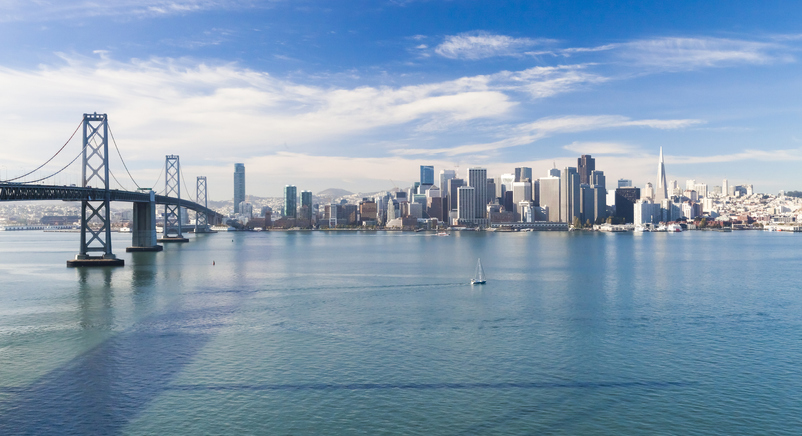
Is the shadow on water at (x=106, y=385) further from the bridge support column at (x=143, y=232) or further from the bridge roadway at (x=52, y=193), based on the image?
the bridge support column at (x=143, y=232)

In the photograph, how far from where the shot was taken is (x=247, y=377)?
1531 cm

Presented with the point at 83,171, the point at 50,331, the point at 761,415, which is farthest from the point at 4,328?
the point at 83,171

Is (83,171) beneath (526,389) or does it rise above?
above

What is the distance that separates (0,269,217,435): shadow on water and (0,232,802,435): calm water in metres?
0.06

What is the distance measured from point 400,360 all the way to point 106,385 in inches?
309

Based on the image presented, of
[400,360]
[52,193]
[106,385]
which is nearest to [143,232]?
[52,193]

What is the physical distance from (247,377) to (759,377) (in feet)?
45.0

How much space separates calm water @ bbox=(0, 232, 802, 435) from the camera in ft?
41.0

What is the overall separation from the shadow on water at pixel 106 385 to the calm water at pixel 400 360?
6 cm

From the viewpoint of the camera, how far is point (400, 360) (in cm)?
1698

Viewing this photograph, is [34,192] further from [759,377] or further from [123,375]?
[759,377]

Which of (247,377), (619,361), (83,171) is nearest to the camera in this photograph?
(247,377)

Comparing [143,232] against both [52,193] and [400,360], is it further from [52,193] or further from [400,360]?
[400,360]

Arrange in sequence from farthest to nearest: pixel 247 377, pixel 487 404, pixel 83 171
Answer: pixel 83 171, pixel 247 377, pixel 487 404
